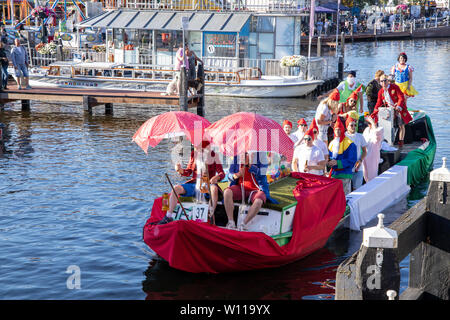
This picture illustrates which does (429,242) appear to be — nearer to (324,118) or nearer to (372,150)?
(324,118)

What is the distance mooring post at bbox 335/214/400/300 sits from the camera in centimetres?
468

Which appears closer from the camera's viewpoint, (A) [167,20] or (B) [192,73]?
(B) [192,73]

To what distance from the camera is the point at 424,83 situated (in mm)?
35719

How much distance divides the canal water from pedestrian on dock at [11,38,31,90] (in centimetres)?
124

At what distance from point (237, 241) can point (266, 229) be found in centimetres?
78

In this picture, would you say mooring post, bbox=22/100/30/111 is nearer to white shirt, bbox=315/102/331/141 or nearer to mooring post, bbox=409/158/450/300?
white shirt, bbox=315/102/331/141

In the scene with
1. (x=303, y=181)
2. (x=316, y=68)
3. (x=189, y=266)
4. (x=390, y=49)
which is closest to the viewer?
(x=189, y=266)

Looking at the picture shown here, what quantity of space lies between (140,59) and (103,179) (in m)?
15.8

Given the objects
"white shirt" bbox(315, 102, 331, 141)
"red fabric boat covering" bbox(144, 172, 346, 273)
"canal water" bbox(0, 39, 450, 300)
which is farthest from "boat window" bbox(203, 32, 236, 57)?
"red fabric boat covering" bbox(144, 172, 346, 273)

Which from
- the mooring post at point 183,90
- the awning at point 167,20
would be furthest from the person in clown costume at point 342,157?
the awning at point 167,20

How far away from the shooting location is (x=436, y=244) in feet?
20.1

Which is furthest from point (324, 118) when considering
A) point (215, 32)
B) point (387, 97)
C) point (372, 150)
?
point (215, 32)
